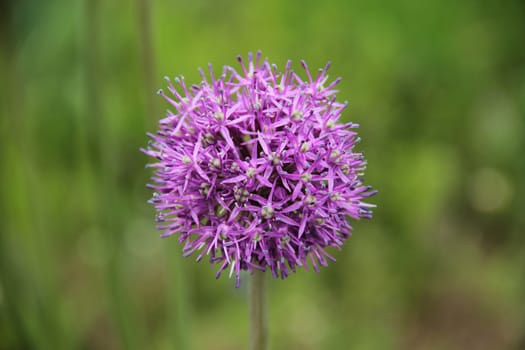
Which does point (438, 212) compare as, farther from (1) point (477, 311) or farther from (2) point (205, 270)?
(2) point (205, 270)

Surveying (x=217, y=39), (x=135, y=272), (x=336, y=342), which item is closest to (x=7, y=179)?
(x=135, y=272)

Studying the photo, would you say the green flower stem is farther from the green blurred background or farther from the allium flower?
the green blurred background

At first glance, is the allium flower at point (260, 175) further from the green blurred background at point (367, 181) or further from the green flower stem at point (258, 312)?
the green blurred background at point (367, 181)

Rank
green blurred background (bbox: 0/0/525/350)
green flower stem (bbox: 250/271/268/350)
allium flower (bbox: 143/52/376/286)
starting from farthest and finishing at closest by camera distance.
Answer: green blurred background (bbox: 0/0/525/350) → green flower stem (bbox: 250/271/268/350) → allium flower (bbox: 143/52/376/286)

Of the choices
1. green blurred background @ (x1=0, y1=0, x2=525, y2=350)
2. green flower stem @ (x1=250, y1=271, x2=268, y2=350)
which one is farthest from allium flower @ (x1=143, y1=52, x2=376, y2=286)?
green blurred background @ (x1=0, y1=0, x2=525, y2=350)

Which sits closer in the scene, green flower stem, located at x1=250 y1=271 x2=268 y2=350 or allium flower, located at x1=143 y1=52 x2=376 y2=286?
allium flower, located at x1=143 y1=52 x2=376 y2=286

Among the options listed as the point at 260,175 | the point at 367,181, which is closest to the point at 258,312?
the point at 260,175

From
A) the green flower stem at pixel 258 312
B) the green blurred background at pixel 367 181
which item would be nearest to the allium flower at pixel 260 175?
the green flower stem at pixel 258 312
